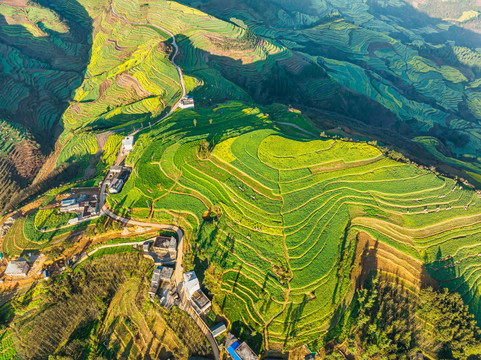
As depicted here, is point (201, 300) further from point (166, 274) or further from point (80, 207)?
point (80, 207)

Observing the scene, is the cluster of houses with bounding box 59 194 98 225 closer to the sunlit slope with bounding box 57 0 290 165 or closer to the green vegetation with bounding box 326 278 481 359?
the sunlit slope with bounding box 57 0 290 165

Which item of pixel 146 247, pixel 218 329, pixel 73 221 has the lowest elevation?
pixel 73 221

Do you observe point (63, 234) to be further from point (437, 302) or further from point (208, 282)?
point (437, 302)

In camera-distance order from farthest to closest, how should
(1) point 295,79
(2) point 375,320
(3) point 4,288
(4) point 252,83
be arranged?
(1) point 295,79, (4) point 252,83, (3) point 4,288, (2) point 375,320

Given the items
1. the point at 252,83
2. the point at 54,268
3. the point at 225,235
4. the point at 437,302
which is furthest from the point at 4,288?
the point at 252,83

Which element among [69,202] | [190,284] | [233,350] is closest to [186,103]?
[69,202]

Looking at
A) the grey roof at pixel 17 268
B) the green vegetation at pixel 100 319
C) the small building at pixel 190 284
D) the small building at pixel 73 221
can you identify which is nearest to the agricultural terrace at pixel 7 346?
the green vegetation at pixel 100 319

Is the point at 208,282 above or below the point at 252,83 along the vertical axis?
below
